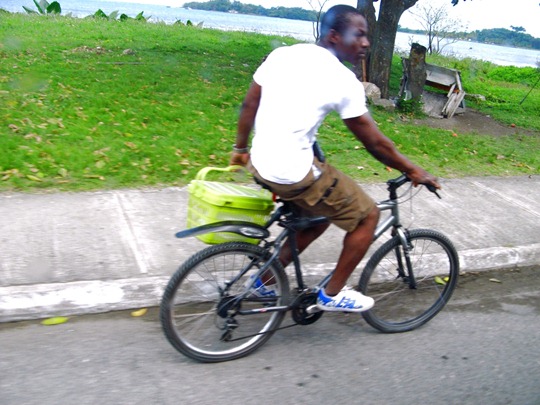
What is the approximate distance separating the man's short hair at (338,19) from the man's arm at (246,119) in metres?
0.51

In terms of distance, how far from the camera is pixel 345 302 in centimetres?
391

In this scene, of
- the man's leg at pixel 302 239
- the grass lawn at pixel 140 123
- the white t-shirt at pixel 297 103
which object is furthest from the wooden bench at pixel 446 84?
the white t-shirt at pixel 297 103

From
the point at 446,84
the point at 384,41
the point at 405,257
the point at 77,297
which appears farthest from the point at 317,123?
the point at 446,84

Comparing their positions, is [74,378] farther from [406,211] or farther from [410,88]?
[410,88]

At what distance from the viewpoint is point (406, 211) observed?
251 inches

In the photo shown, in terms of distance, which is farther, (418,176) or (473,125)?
(473,125)

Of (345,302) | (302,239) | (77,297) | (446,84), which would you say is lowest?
(77,297)

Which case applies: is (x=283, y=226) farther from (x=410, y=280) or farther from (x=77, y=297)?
(x=77, y=297)

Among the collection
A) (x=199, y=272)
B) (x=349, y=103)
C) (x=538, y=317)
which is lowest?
(x=538, y=317)

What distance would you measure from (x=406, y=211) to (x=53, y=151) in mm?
3636

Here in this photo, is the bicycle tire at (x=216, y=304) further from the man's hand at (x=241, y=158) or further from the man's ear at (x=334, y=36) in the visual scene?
the man's ear at (x=334, y=36)

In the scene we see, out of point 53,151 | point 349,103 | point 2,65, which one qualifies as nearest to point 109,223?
point 53,151

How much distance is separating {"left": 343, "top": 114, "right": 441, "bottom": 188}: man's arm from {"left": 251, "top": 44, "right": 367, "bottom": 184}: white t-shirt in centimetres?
7

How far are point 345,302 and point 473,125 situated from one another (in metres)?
8.85
